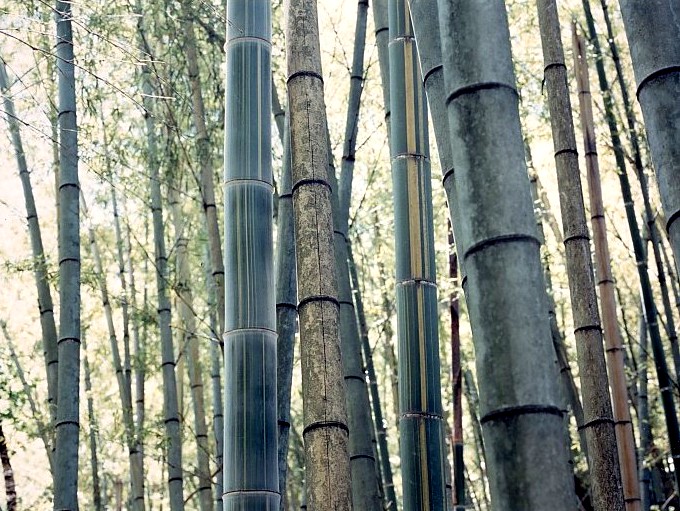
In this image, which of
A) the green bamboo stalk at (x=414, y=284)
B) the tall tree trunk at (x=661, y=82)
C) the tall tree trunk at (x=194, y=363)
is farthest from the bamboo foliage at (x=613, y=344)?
the tall tree trunk at (x=194, y=363)

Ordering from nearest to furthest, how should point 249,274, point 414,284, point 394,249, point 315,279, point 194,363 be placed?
point 315,279
point 249,274
point 414,284
point 394,249
point 194,363

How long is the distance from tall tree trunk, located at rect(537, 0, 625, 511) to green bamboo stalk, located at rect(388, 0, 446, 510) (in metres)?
0.77

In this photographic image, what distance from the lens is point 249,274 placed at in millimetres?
2582

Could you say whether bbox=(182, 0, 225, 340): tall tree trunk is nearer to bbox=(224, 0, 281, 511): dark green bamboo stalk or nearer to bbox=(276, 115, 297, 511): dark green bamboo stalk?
bbox=(276, 115, 297, 511): dark green bamboo stalk

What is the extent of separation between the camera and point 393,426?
1368 centimetres

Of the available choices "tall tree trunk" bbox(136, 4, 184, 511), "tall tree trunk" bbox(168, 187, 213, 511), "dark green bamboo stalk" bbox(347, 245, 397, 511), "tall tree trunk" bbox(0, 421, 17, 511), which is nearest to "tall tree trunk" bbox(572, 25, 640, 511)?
"dark green bamboo stalk" bbox(347, 245, 397, 511)

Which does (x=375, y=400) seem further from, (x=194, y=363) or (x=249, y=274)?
(x=249, y=274)

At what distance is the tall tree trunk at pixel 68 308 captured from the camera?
3736 millimetres

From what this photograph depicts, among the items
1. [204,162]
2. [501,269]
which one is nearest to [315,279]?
[501,269]

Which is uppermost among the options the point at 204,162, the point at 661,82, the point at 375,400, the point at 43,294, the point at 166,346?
the point at 204,162

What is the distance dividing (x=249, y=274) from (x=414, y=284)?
539mm

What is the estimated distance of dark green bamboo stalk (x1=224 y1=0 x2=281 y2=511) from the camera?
2.45m

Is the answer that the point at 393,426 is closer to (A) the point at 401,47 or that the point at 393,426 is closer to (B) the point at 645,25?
(A) the point at 401,47

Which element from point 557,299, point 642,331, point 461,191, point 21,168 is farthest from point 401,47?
point 557,299
